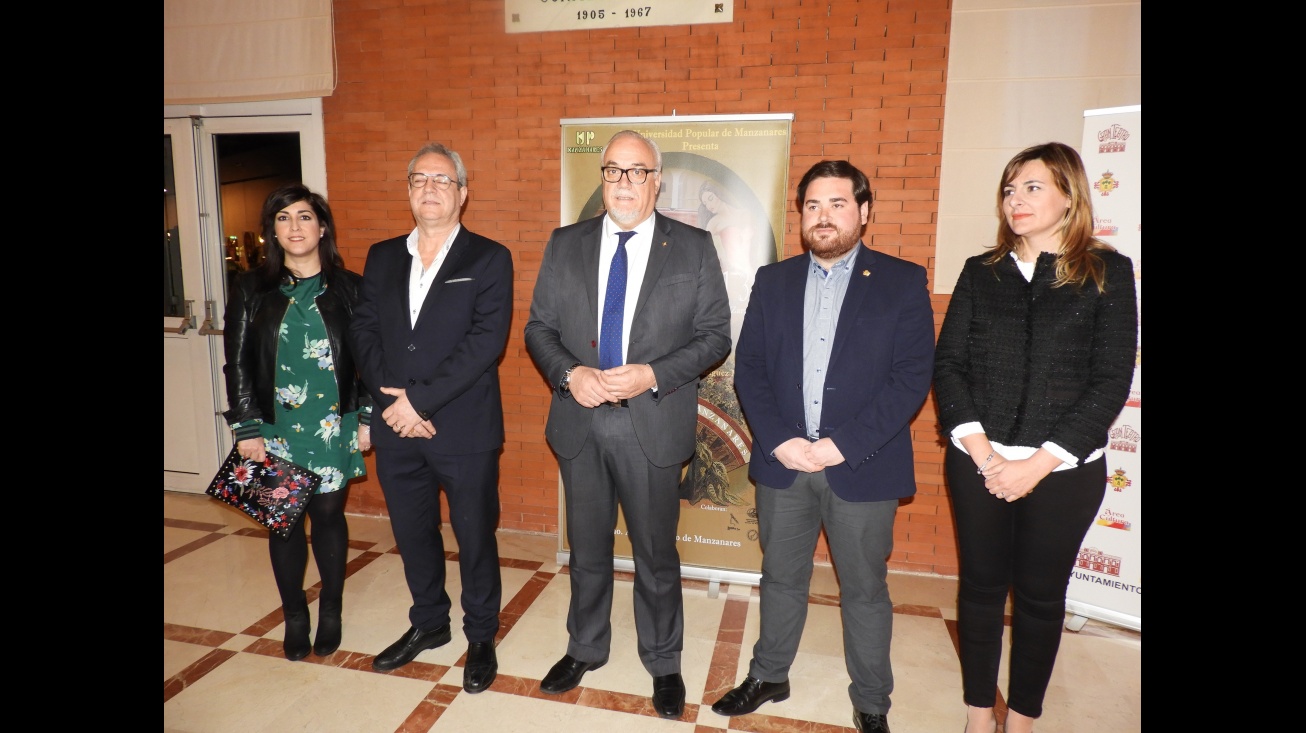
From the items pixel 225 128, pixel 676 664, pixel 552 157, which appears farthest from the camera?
pixel 225 128

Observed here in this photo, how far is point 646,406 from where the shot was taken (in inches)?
99.0

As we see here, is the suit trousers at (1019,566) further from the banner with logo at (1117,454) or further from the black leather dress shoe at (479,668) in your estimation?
the black leather dress shoe at (479,668)

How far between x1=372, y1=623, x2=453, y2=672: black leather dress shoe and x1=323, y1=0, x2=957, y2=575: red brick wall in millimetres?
1343

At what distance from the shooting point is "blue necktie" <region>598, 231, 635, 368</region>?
2.56m

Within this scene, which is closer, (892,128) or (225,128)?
(892,128)

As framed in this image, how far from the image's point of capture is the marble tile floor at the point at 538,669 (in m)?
2.56

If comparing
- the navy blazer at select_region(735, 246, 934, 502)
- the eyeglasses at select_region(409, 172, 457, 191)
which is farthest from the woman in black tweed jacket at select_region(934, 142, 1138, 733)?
the eyeglasses at select_region(409, 172, 457, 191)

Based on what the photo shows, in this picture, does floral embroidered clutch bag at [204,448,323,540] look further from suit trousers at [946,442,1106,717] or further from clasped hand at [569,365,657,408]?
suit trousers at [946,442,1106,717]

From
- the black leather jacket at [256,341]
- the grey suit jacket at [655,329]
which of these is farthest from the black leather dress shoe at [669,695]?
the black leather jacket at [256,341]

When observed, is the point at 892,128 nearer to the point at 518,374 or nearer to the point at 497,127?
the point at 497,127

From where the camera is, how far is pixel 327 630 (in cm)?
297

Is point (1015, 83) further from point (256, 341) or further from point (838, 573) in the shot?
point (256, 341)

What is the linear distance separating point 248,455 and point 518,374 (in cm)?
165

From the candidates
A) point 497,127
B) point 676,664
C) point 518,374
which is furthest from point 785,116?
point 676,664
